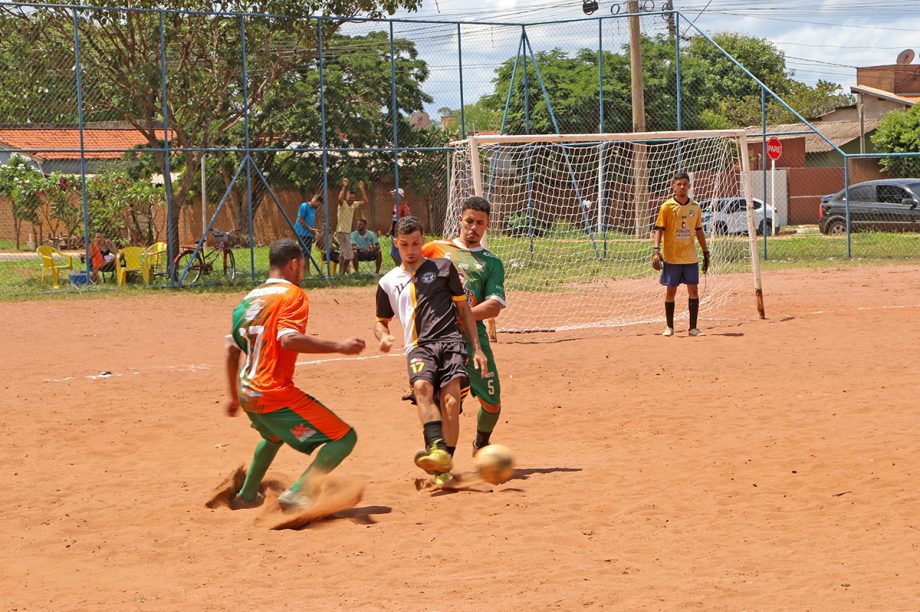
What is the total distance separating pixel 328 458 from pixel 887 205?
2619cm

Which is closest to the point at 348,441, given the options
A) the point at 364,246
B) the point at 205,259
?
the point at 205,259

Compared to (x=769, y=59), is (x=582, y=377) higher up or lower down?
lower down

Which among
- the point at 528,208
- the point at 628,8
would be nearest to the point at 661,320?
the point at 528,208

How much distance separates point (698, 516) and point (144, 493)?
3264 mm

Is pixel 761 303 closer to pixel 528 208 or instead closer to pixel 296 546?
pixel 528 208

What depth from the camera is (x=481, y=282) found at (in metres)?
7.41

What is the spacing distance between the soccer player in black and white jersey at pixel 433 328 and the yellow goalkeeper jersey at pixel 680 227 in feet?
22.6

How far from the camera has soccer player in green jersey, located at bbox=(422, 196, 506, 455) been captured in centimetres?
718

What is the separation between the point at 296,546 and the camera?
5648mm

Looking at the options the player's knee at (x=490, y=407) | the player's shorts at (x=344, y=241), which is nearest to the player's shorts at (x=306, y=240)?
the player's shorts at (x=344, y=241)

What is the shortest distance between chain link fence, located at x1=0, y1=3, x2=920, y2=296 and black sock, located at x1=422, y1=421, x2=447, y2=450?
12302mm

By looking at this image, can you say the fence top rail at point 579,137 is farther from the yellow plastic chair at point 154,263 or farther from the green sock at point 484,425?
the yellow plastic chair at point 154,263

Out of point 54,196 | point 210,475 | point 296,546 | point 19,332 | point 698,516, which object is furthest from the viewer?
point 54,196

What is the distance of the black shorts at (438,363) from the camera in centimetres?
668
